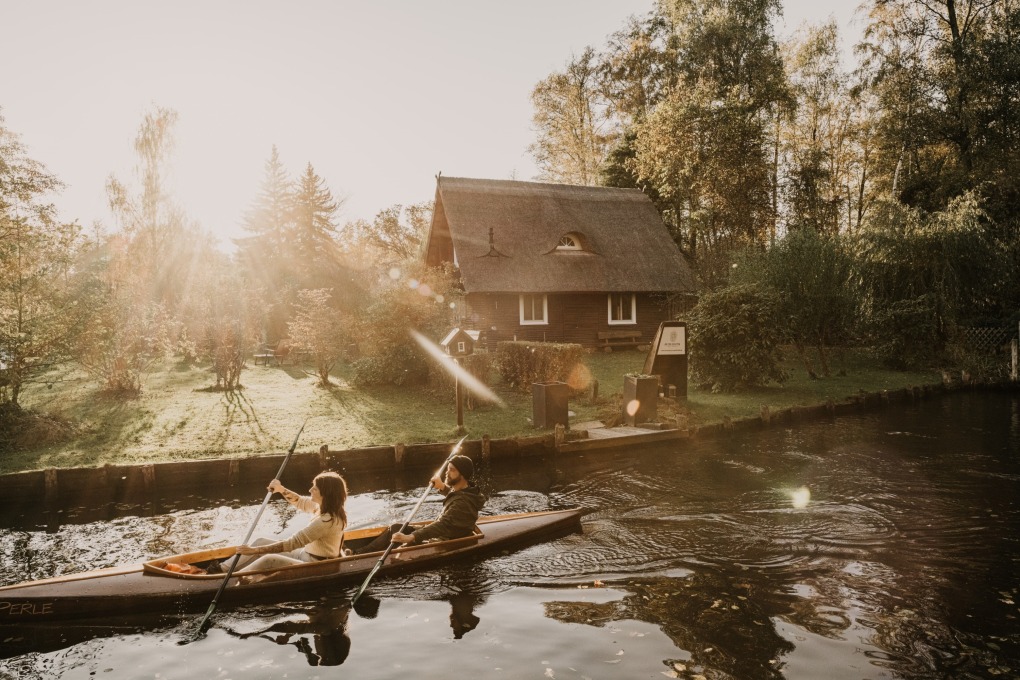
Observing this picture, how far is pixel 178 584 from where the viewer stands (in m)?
7.58

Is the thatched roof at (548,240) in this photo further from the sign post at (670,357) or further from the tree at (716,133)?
the sign post at (670,357)

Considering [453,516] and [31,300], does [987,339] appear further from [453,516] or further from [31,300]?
[31,300]

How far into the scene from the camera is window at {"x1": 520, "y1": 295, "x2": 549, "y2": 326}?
28750mm

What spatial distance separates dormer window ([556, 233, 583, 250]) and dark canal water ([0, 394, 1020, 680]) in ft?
61.7

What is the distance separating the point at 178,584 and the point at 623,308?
25.1m

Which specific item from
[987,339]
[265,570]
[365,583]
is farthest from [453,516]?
[987,339]

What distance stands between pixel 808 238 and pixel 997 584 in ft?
60.1

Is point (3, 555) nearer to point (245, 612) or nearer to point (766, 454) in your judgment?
point (245, 612)

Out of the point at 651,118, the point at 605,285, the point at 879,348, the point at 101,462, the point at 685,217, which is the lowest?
the point at 101,462

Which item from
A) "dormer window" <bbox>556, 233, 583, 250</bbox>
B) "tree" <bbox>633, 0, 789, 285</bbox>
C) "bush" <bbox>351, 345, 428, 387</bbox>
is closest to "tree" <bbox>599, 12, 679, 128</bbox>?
"tree" <bbox>633, 0, 789, 285</bbox>

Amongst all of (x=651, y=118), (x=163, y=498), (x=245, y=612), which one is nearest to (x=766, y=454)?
(x=245, y=612)

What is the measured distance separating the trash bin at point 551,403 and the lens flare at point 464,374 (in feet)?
8.66

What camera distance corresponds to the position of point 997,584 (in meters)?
7.82

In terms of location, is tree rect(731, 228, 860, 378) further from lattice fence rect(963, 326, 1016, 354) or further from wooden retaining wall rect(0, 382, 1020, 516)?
wooden retaining wall rect(0, 382, 1020, 516)
